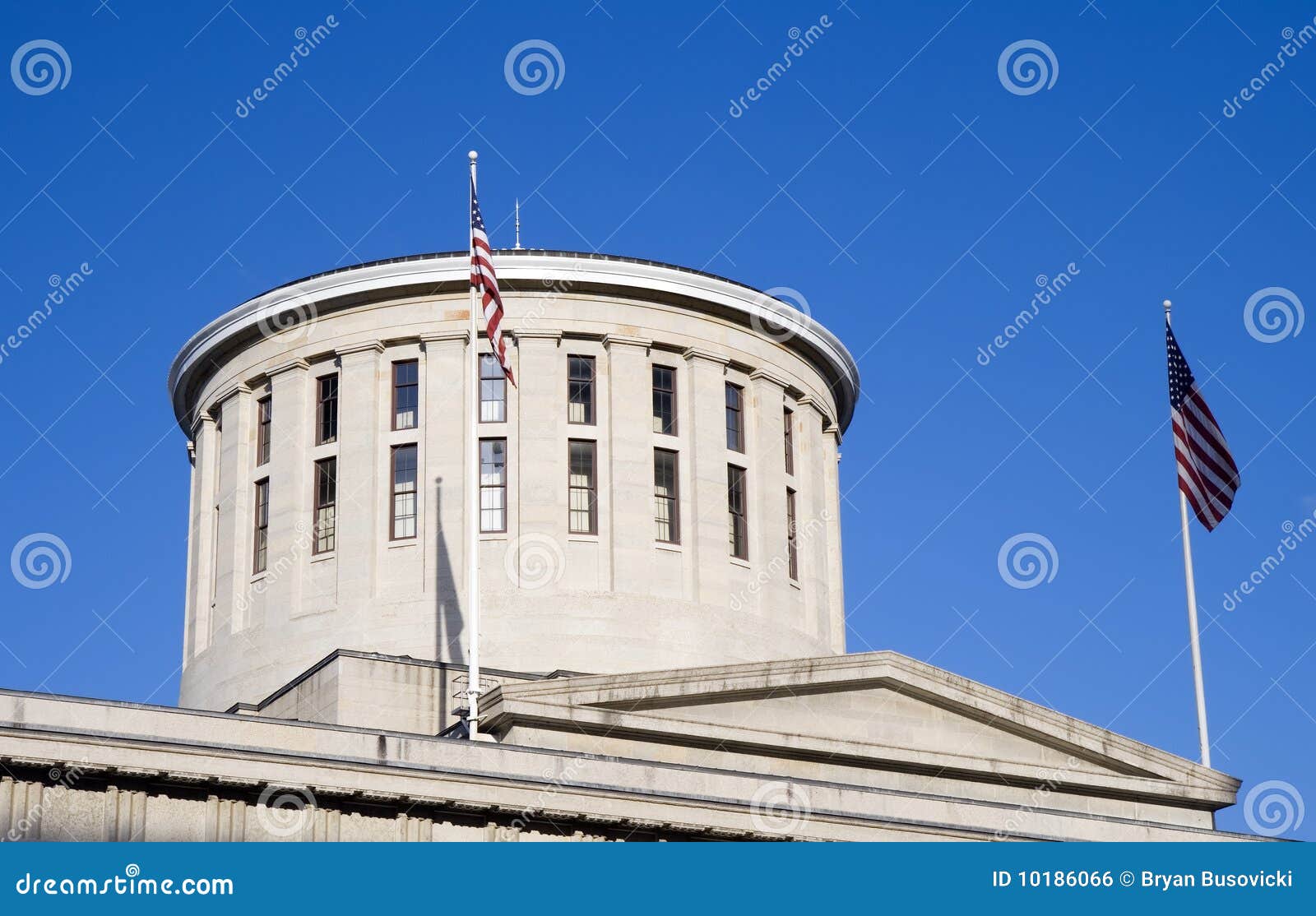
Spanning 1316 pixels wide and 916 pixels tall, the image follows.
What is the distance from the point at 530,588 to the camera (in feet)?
144

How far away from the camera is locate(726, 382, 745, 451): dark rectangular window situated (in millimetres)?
47469

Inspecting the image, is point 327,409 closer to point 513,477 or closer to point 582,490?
point 513,477

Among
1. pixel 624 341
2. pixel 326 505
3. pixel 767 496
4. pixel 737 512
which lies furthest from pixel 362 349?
pixel 767 496

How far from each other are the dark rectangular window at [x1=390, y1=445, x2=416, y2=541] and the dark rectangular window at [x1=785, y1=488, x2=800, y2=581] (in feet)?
28.5

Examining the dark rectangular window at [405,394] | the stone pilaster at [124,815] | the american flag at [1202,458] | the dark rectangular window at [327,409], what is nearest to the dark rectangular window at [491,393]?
the dark rectangular window at [405,394]

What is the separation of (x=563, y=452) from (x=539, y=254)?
4344 millimetres

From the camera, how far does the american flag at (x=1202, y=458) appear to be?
39719mm

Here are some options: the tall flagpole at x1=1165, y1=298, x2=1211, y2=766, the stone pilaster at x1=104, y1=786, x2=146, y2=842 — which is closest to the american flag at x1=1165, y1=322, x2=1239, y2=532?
the tall flagpole at x1=1165, y1=298, x2=1211, y2=766

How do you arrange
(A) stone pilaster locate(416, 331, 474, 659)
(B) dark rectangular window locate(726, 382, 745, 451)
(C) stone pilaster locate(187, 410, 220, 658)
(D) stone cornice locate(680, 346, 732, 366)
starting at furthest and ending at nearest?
(C) stone pilaster locate(187, 410, 220, 658) < (B) dark rectangular window locate(726, 382, 745, 451) < (D) stone cornice locate(680, 346, 732, 366) < (A) stone pilaster locate(416, 331, 474, 659)

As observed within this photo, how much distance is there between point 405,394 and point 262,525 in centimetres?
447

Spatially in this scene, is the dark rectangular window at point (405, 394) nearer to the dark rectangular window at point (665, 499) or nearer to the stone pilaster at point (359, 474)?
the stone pilaster at point (359, 474)

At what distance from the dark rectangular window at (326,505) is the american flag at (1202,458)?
696 inches

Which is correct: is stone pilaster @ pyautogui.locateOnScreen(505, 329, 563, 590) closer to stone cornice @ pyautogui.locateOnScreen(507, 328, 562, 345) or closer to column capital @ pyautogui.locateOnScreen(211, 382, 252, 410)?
stone cornice @ pyautogui.locateOnScreen(507, 328, 562, 345)

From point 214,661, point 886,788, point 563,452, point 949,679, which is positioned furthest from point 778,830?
point 214,661
